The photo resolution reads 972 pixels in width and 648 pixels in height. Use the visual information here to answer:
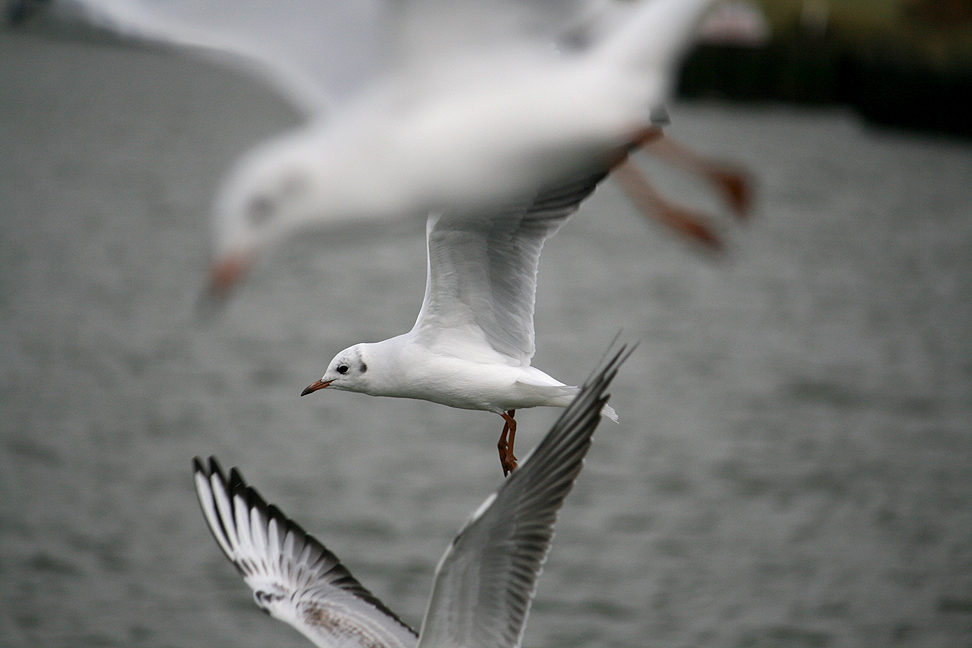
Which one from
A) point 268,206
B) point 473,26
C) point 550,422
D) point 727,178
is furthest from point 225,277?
point 550,422

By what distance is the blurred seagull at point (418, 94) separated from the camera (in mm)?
2221

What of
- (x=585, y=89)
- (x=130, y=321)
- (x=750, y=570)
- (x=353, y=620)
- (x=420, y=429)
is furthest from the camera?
(x=130, y=321)

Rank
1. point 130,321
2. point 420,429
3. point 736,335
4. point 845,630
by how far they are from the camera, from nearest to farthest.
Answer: point 845,630 → point 420,429 → point 130,321 → point 736,335

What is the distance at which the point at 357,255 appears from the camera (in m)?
26.1

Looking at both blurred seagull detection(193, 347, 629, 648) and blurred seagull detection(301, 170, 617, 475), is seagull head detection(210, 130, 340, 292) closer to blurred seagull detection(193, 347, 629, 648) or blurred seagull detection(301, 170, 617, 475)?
blurred seagull detection(193, 347, 629, 648)

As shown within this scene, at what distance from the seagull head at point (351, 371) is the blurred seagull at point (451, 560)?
466 mm

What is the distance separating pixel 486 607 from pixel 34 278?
18981mm

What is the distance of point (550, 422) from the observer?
14.9 meters

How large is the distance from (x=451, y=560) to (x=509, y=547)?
170 mm

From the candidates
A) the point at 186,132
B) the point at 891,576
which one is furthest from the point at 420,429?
the point at 186,132

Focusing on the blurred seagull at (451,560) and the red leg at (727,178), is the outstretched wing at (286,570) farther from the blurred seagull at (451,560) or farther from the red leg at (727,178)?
the red leg at (727,178)

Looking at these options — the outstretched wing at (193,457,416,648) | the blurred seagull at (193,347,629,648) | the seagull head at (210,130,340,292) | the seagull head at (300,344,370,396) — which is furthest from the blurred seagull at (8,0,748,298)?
the outstretched wing at (193,457,416,648)

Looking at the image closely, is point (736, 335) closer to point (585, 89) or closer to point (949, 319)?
point (949, 319)

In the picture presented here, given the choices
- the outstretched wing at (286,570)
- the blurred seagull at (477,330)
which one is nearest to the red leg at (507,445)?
the blurred seagull at (477,330)
